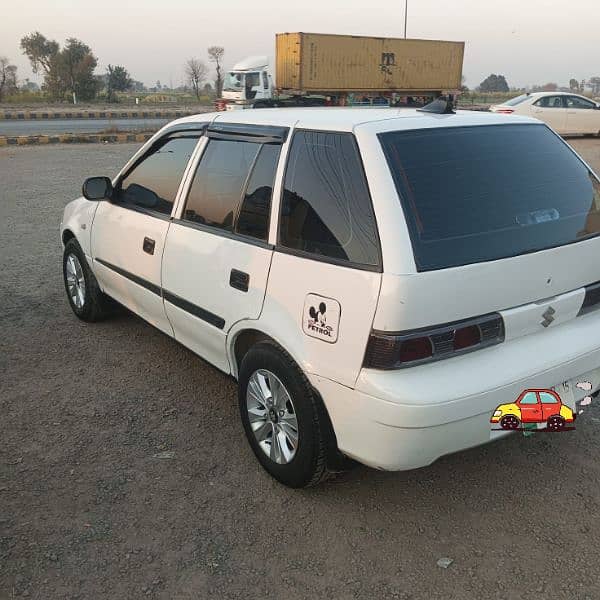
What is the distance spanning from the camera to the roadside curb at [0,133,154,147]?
60.3 feet

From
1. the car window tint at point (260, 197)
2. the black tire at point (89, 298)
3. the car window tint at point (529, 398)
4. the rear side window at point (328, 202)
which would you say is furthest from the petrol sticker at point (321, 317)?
the black tire at point (89, 298)

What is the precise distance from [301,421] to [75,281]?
10.0 ft

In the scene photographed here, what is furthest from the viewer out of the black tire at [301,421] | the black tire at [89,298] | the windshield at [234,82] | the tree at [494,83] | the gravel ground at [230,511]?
the tree at [494,83]

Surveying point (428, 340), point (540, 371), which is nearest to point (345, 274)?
point (428, 340)

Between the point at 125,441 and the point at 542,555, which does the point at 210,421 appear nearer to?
the point at 125,441

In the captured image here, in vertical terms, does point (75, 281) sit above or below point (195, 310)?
below

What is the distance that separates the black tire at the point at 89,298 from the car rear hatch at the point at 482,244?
295 cm

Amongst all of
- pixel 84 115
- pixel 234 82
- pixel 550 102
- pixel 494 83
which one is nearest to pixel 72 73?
pixel 84 115

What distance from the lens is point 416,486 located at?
287 centimetres

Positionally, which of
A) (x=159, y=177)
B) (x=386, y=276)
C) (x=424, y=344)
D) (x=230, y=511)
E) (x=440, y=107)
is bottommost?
(x=230, y=511)

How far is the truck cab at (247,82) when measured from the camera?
26.2 meters

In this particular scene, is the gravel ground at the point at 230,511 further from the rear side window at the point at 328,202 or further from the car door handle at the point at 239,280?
the rear side window at the point at 328,202

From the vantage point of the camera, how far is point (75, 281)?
16.0ft

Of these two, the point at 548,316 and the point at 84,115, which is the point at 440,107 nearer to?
the point at 548,316
